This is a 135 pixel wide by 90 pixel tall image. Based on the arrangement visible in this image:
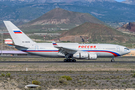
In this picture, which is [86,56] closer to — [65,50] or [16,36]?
[65,50]

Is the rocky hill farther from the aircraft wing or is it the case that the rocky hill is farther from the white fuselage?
the aircraft wing

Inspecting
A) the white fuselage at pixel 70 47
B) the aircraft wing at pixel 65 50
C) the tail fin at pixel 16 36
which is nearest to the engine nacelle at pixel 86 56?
the aircraft wing at pixel 65 50

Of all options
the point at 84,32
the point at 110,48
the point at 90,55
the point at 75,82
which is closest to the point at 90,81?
the point at 75,82

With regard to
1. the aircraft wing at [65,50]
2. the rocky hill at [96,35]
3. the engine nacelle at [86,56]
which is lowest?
the engine nacelle at [86,56]

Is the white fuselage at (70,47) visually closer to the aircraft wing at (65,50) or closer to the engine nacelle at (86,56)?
the aircraft wing at (65,50)

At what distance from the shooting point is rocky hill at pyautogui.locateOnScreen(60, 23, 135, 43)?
14988cm

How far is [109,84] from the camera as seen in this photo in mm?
24453

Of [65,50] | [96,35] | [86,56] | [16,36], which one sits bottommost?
[86,56]

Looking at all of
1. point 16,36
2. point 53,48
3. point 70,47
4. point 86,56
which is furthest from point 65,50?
point 16,36

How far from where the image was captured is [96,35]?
158000 mm

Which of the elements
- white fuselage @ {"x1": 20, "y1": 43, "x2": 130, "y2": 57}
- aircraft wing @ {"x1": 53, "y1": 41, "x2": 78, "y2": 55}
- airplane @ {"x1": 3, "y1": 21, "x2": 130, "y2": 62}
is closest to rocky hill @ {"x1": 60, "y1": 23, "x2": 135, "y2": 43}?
white fuselage @ {"x1": 20, "y1": 43, "x2": 130, "y2": 57}

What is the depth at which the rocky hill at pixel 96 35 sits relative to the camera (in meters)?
150

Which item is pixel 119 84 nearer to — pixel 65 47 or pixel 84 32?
pixel 65 47

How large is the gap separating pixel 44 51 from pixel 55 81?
22356 mm
